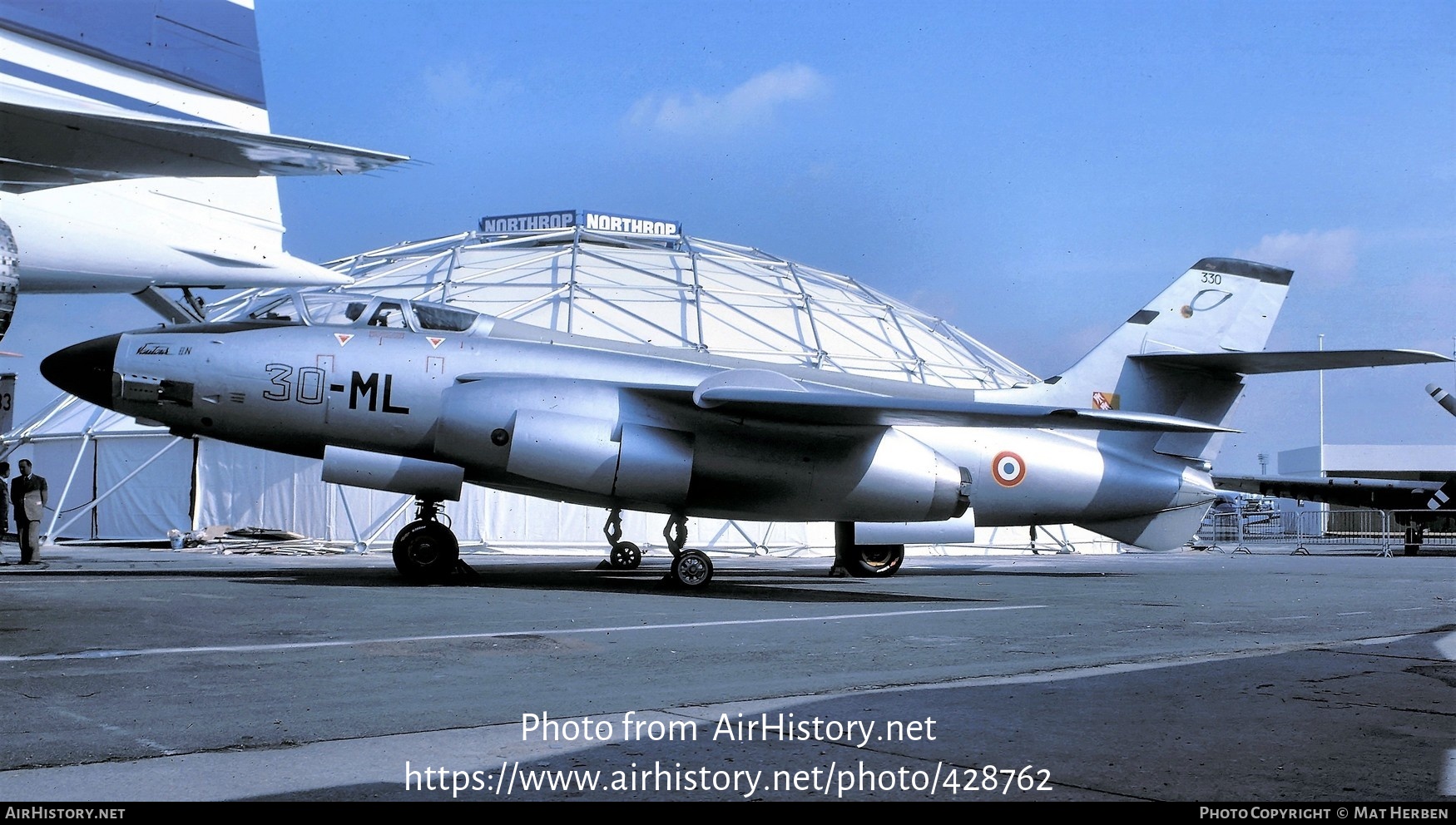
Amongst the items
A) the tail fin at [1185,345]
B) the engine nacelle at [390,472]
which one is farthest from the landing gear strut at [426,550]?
the tail fin at [1185,345]

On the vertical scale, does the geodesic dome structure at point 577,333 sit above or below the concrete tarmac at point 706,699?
above

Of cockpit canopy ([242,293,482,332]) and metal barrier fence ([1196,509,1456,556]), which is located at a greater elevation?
cockpit canopy ([242,293,482,332])

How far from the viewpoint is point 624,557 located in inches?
781

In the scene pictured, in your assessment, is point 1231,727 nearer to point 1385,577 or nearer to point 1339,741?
point 1339,741

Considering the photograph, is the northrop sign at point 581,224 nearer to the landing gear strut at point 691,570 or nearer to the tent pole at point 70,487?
the tent pole at point 70,487

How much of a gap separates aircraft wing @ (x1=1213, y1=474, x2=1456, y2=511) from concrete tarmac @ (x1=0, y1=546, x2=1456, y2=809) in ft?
102

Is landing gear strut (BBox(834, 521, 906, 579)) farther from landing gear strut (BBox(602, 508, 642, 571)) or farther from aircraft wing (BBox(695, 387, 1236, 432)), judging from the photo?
aircraft wing (BBox(695, 387, 1236, 432))

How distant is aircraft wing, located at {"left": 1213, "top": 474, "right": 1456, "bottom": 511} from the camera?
134ft

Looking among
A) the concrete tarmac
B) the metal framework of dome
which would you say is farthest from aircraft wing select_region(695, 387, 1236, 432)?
the metal framework of dome

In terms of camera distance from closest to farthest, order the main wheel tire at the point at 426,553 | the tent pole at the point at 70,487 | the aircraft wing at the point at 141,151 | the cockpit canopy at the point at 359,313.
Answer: the aircraft wing at the point at 141,151 → the cockpit canopy at the point at 359,313 → the main wheel tire at the point at 426,553 → the tent pole at the point at 70,487

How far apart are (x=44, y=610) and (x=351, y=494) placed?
66.8ft

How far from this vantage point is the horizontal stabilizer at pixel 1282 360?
49.0 ft

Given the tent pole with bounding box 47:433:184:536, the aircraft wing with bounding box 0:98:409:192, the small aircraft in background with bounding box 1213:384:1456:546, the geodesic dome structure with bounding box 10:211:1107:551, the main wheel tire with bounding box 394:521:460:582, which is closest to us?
the aircraft wing with bounding box 0:98:409:192

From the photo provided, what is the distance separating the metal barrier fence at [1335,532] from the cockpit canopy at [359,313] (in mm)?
32179
